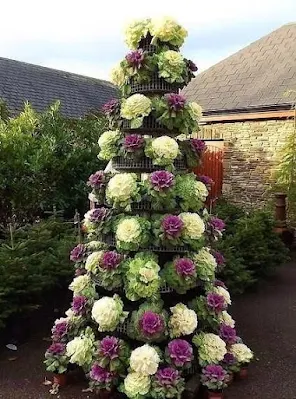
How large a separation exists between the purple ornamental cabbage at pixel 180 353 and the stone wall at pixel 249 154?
8.18 m

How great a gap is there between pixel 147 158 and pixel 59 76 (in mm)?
20362

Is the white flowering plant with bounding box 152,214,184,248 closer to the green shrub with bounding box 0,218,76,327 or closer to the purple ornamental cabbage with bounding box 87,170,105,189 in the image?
the purple ornamental cabbage with bounding box 87,170,105,189

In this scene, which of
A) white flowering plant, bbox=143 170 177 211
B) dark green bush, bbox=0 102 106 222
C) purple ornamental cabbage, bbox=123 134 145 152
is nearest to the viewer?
white flowering plant, bbox=143 170 177 211

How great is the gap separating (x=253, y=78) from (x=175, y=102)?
966 centimetres

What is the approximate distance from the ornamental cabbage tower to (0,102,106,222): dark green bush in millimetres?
4366

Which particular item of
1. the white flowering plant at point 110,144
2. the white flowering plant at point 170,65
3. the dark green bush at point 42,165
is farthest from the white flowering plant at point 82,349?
the dark green bush at point 42,165

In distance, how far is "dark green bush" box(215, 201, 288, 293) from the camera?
656 cm

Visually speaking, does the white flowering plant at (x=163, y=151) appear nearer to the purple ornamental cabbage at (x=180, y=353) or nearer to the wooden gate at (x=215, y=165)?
the purple ornamental cabbage at (x=180, y=353)

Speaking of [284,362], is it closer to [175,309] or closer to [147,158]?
[175,309]

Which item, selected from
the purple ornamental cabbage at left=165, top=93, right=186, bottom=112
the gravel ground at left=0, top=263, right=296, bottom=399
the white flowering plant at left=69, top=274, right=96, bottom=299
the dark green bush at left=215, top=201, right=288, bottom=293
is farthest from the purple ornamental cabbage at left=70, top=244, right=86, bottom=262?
the dark green bush at left=215, top=201, right=288, bottom=293

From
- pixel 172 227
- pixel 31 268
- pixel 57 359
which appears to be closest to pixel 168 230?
pixel 172 227

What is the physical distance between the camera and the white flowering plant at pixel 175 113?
12.3 ft

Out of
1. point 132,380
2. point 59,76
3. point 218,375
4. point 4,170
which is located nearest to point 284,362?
point 218,375

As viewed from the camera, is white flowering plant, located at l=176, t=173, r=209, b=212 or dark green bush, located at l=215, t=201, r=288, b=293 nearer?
white flowering plant, located at l=176, t=173, r=209, b=212
